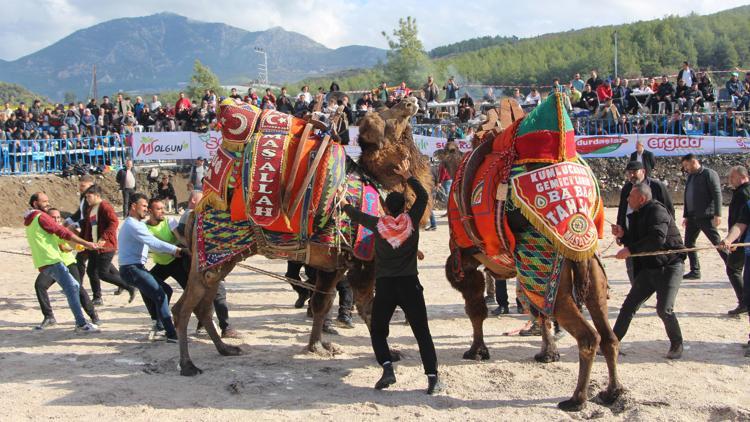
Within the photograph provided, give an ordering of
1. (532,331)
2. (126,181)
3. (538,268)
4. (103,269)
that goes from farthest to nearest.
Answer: (126,181)
(103,269)
(532,331)
(538,268)

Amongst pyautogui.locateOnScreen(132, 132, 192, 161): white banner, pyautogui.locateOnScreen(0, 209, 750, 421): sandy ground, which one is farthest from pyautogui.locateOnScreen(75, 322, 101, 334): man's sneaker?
pyautogui.locateOnScreen(132, 132, 192, 161): white banner

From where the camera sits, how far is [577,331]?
17.8 feet

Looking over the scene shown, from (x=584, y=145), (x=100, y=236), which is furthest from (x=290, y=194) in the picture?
(x=584, y=145)

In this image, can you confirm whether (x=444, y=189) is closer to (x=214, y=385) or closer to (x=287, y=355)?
(x=287, y=355)

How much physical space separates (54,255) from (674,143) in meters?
16.7

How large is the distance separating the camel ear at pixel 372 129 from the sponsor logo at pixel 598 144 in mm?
14231

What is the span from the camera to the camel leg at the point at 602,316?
5.41 metres

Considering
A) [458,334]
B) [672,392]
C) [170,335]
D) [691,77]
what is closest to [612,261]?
[458,334]

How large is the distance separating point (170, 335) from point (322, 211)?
2.39 m

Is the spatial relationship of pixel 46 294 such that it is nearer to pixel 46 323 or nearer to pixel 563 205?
pixel 46 323

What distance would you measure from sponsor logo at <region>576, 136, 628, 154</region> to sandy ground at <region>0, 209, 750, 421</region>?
37.1ft

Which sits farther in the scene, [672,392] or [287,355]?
[287,355]

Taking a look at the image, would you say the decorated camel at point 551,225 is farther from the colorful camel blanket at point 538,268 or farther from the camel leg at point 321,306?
the camel leg at point 321,306

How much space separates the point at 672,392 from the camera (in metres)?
5.83
